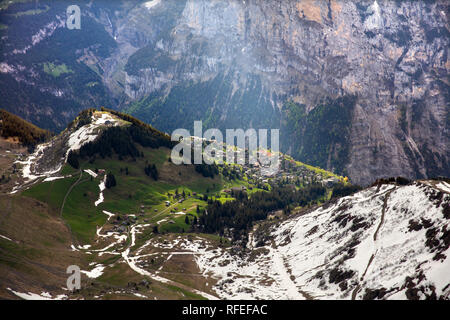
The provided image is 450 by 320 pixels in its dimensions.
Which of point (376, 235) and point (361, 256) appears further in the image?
point (376, 235)

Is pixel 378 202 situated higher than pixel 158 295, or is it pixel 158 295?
pixel 378 202

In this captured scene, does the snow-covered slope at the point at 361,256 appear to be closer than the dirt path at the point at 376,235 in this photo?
Yes

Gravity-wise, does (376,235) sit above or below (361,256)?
above

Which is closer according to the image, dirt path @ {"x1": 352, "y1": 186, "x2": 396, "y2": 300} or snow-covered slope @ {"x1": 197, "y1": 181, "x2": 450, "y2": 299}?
snow-covered slope @ {"x1": 197, "y1": 181, "x2": 450, "y2": 299}

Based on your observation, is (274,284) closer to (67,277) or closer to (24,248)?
(67,277)

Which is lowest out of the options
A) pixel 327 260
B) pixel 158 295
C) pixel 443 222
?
pixel 158 295

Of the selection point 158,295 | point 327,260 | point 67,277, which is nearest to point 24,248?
point 67,277
